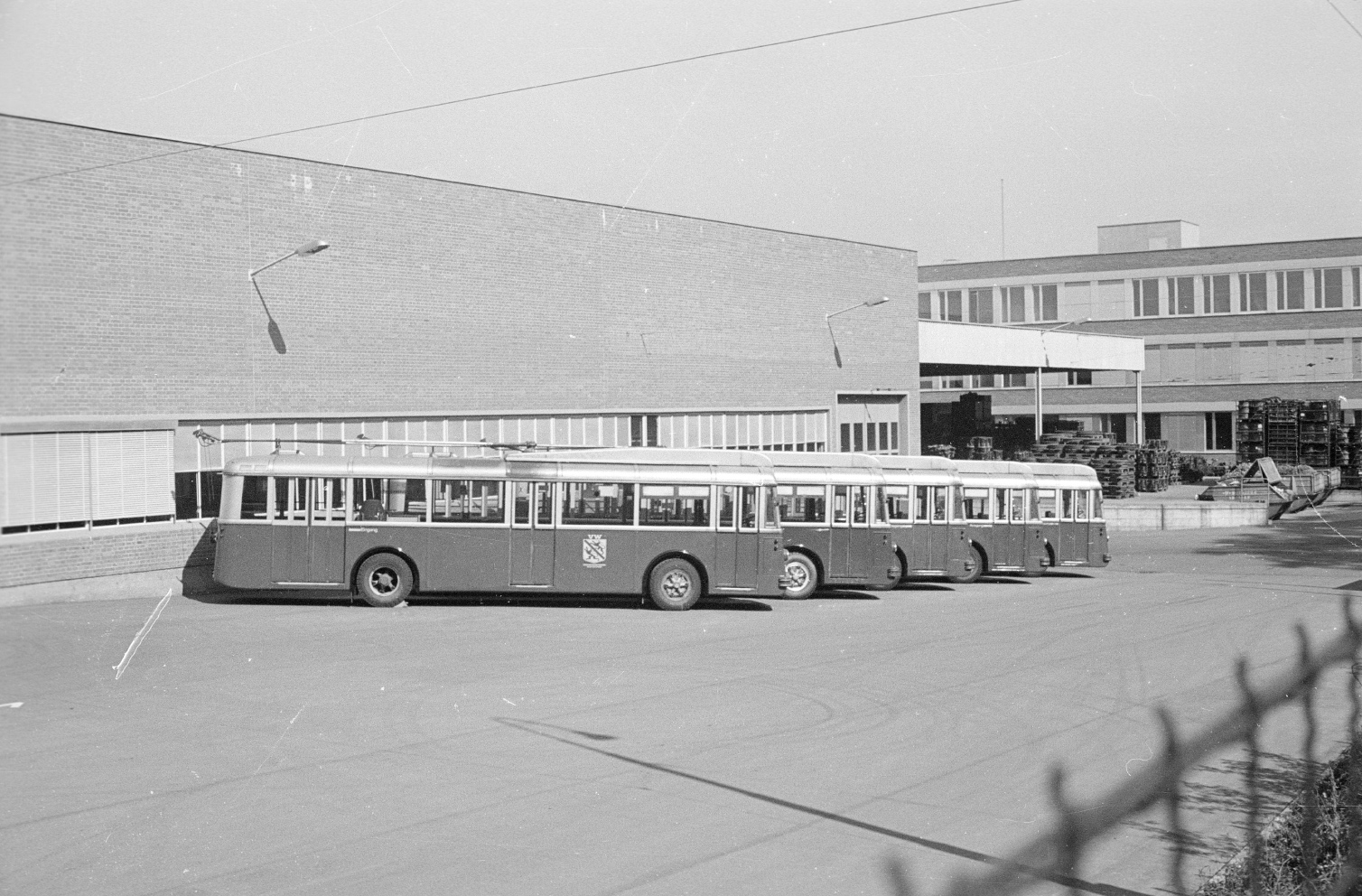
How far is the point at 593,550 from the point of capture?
877 inches

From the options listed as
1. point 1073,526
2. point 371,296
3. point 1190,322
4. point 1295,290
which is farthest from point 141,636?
point 1295,290

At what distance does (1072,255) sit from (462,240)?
164 ft

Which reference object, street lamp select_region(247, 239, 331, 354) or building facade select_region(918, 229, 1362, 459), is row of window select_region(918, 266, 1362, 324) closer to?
building facade select_region(918, 229, 1362, 459)

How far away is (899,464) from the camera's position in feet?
86.0

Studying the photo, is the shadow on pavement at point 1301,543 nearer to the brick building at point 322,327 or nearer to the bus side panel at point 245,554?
the brick building at point 322,327

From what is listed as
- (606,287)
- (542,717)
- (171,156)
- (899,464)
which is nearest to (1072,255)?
(606,287)

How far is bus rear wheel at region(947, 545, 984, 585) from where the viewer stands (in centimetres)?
2753

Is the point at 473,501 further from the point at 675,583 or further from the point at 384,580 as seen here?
the point at 675,583

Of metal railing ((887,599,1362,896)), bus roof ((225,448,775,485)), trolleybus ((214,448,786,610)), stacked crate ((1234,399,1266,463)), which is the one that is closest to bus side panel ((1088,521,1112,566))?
bus roof ((225,448,775,485))

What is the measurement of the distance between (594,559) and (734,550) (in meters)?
Result: 2.35

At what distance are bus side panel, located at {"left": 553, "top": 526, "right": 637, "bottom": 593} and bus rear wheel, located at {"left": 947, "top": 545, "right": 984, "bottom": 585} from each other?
26.8 ft

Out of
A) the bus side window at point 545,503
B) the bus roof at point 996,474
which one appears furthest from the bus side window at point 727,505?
the bus roof at point 996,474

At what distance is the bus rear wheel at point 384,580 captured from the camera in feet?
71.7

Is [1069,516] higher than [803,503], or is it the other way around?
[803,503]
